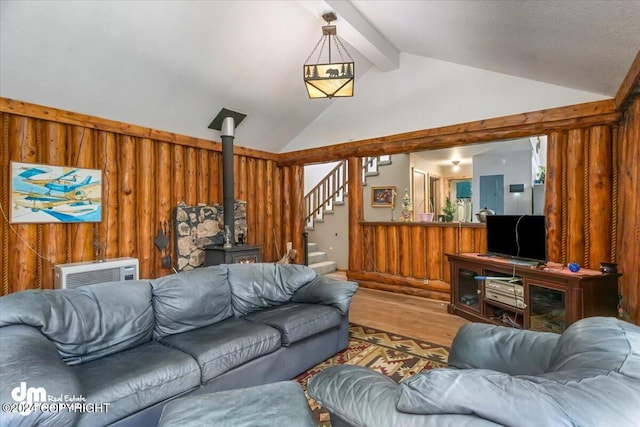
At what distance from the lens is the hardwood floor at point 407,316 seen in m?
3.51

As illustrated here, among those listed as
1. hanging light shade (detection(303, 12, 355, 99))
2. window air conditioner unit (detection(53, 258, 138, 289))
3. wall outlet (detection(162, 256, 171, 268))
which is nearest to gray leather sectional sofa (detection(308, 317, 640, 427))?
hanging light shade (detection(303, 12, 355, 99))

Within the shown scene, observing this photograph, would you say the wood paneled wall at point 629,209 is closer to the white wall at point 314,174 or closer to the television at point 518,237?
the television at point 518,237

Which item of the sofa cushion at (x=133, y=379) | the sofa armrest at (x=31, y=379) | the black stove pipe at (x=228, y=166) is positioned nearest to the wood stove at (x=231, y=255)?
the black stove pipe at (x=228, y=166)

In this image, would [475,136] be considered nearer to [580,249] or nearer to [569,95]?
[569,95]

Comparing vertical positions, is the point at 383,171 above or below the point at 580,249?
above

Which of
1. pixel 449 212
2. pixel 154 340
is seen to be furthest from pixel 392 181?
pixel 154 340

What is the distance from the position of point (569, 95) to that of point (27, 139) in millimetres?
6231

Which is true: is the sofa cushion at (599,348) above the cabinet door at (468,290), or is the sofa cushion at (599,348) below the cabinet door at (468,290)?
above

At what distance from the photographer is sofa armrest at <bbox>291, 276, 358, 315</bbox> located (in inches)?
117

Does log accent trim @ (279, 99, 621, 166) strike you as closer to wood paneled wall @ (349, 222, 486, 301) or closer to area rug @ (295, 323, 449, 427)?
wood paneled wall @ (349, 222, 486, 301)

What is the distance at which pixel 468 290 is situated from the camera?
13.4 feet

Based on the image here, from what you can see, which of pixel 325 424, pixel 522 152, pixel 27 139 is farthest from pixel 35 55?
pixel 522 152

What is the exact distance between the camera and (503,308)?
3.59m

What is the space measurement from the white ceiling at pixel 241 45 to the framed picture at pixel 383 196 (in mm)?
2658
